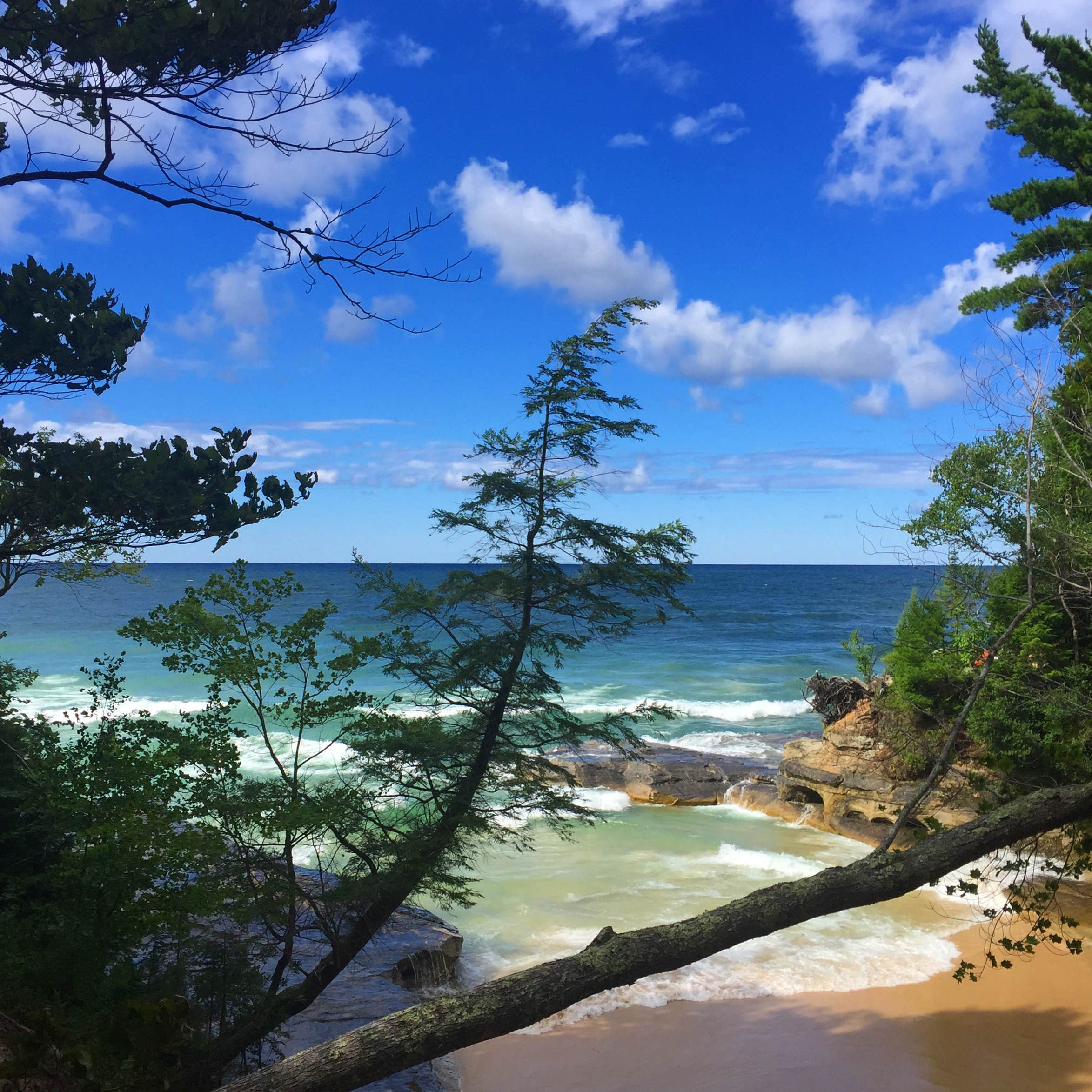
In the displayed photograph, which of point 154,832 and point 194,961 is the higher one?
point 154,832

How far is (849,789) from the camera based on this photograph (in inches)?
630

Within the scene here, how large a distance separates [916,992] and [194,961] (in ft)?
25.7

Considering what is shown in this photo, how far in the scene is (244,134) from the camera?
5.29 meters

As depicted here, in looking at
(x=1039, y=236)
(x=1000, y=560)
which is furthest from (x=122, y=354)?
(x=1039, y=236)

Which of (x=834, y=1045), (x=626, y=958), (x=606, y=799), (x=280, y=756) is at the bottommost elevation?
(x=834, y=1045)

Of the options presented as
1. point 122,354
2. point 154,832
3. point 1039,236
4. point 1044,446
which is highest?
point 1039,236

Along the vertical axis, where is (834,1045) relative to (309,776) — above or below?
below

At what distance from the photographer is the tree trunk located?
403cm

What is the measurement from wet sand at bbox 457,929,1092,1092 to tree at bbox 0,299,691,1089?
2.25 metres

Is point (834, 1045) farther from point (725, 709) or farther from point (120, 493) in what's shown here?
point (725, 709)

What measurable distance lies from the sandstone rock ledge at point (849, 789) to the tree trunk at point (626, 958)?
9039 millimetres

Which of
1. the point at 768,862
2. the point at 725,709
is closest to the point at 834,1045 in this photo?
the point at 768,862

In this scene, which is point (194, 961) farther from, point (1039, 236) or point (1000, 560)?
point (1039, 236)

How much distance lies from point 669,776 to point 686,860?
433cm
